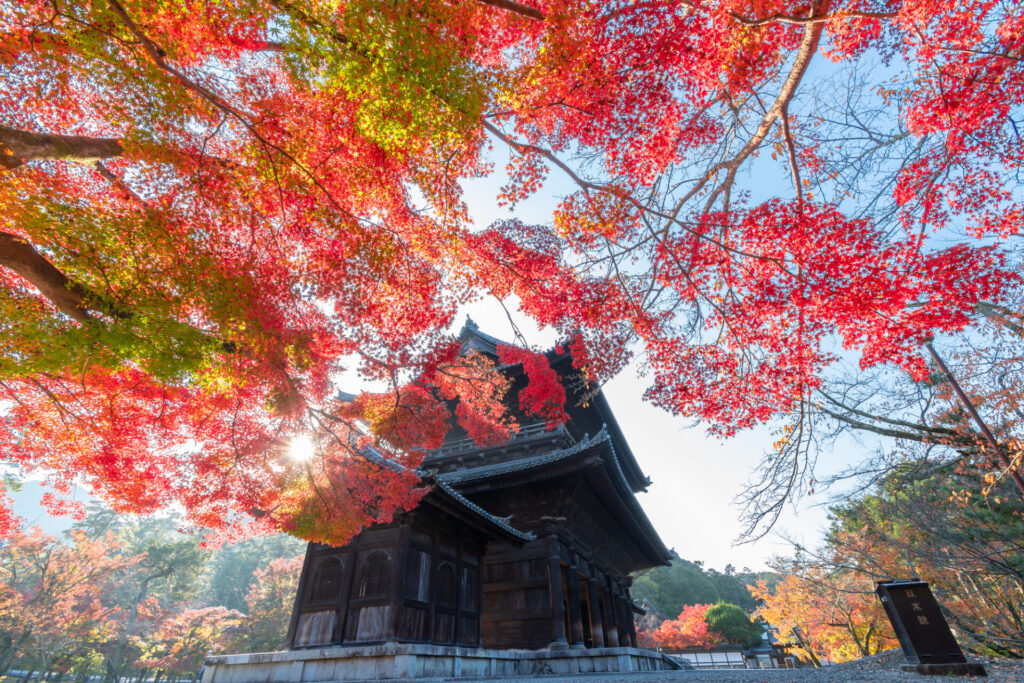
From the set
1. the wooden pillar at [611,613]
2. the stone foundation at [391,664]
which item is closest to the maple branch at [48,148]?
the stone foundation at [391,664]

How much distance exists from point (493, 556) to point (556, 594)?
1.91 m

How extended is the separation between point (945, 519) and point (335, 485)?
17.3m

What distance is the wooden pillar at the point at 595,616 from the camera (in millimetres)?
12352

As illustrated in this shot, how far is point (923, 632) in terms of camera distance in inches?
333

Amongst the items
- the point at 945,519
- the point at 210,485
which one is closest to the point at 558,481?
the point at 210,485

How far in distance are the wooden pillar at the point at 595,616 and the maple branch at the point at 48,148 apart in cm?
1408

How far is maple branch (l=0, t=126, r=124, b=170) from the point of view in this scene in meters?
5.34

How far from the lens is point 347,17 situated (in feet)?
17.6

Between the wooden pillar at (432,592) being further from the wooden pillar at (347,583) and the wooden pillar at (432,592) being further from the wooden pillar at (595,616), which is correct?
the wooden pillar at (595,616)

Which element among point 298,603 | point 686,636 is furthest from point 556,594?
point 686,636

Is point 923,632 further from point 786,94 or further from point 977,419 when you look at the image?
point 786,94

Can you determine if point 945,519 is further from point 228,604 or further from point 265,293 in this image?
point 228,604

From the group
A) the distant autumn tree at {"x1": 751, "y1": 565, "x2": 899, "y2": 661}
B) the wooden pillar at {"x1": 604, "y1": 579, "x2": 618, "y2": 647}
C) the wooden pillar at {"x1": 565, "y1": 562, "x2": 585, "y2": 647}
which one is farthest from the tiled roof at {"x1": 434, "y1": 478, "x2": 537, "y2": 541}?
the distant autumn tree at {"x1": 751, "y1": 565, "x2": 899, "y2": 661}

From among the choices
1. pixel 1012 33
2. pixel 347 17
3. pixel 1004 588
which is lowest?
pixel 1004 588
